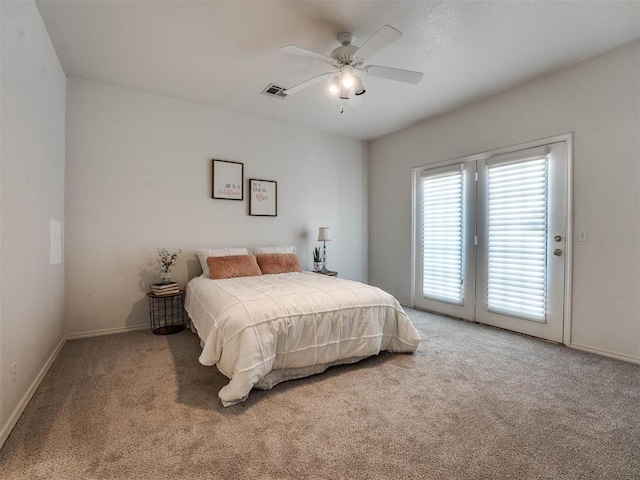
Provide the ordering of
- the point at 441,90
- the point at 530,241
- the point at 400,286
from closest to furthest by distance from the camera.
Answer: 1. the point at 530,241
2. the point at 441,90
3. the point at 400,286

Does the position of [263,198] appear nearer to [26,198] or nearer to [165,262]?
[165,262]

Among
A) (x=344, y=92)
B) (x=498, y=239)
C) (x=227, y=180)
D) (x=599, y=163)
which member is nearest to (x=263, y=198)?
(x=227, y=180)

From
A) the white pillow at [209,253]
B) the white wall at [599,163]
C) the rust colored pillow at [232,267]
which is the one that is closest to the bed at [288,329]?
the rust colored pillow at [232,267]

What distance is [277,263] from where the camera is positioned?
397 cm

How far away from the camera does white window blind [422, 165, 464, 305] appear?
4035 mm

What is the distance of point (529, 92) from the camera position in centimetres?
331

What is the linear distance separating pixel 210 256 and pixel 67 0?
2440 millimetres

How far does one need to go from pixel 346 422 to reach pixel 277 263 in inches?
94.0

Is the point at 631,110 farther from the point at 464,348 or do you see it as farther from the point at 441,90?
the point at 464,348

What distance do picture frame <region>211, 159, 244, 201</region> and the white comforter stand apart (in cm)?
149

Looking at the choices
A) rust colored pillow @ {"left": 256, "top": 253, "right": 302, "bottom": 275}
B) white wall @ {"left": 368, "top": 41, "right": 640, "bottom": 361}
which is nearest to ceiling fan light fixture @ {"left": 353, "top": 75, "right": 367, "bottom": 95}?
white wall @ {"left": 368, "top": 41, "right": 640, "bottom": 361}

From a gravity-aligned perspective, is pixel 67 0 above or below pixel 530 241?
above

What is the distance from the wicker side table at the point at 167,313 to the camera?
3533 mm

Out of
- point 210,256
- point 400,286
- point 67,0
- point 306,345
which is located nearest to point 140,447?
point 306,345
